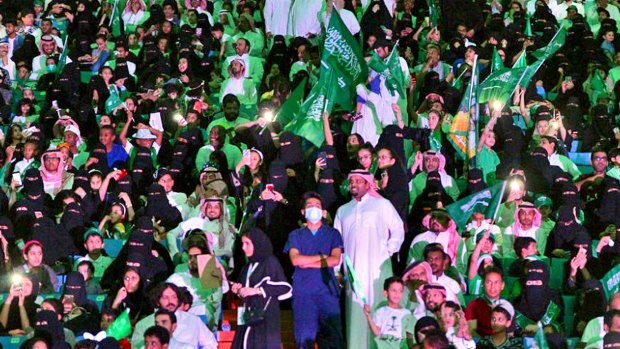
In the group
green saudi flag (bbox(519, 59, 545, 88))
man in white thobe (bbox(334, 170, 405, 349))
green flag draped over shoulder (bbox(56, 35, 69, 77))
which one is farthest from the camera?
green flag draped over shoulder (bbox(56, 35, 69, 77))

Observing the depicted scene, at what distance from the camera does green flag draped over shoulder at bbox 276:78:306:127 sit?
2083 cm

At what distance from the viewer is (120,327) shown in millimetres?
16375

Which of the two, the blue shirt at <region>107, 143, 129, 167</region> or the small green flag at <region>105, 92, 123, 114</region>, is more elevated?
the small green flag at <region>105, 92, 123, 114</region>

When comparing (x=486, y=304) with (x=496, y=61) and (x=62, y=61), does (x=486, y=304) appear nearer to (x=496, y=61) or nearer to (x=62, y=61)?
(x=496, y=61)

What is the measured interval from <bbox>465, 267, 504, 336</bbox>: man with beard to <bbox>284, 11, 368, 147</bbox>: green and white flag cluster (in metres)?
4.34

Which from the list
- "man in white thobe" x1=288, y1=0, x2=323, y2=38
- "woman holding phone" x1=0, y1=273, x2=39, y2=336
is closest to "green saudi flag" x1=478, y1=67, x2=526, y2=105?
"man in white thobe" x1=288, y1=0, x2=323, y2=38

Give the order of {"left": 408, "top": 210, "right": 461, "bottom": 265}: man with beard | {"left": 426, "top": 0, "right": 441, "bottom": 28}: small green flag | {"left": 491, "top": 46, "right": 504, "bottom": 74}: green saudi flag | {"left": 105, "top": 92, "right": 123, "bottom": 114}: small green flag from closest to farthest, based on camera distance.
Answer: {"left": 408, "top": 210, "right": 461, "bottom": 265}: man with beard, {"left": 491, "top": 46, "right": 504, "bottom": 74}: green saudi flag, {"left": 105, "top": 92, "right": 123, "bottom": 114}: small green flag, {"left": 426, "top": 0, "right": 441, "bottom": 28}: small green flag

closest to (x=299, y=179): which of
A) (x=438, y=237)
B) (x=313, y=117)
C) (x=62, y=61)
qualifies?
(x=313, y=117)

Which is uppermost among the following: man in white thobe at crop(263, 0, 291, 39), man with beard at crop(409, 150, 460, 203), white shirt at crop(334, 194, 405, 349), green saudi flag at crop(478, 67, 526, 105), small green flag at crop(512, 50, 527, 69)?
man in white thobe at crop(263, 0, 291, 39)

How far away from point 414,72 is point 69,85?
14.6 feet

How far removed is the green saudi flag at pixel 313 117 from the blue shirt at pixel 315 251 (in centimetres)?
361

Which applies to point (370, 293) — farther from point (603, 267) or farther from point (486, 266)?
point (603, 267)

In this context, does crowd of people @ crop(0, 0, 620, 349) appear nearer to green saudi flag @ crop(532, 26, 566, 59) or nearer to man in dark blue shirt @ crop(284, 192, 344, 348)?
man in dark blue shirt @ crop(284, 192, 344, 348)

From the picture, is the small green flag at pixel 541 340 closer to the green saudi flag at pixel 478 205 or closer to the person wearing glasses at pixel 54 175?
the green saudi flag at pixel 478 205
